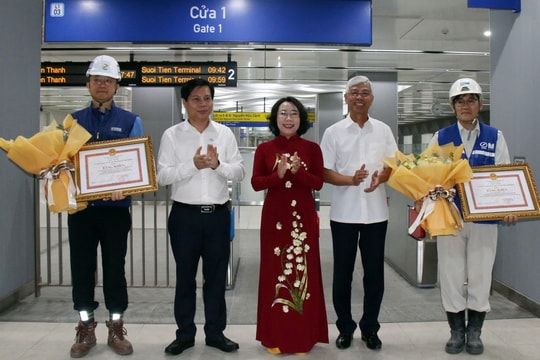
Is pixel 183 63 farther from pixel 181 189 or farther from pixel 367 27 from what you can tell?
pixel 181 189

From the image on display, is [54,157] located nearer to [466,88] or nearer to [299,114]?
[299,114]

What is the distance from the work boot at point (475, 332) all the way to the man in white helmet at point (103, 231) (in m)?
2.37

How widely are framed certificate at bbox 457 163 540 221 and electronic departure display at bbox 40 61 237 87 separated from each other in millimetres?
6934

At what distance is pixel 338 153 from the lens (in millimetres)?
3334

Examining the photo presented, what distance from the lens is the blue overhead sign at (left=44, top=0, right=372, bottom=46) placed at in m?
4.96

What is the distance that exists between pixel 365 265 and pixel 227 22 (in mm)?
3026

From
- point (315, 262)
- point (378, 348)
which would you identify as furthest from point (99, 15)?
point (378, 348)

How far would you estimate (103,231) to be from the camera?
10.4 ft

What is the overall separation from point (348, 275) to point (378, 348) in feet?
1.82

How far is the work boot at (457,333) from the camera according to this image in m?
3.29

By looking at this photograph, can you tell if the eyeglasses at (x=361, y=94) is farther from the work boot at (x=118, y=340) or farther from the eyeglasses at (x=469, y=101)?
the work boot at (x=118, y=340)

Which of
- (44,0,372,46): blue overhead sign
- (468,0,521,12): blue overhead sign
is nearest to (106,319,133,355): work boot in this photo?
(44,0,372,46): blue overhead sign

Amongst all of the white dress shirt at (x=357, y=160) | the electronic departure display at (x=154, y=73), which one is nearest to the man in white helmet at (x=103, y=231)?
the white dress shirt at (x=357, y=160)

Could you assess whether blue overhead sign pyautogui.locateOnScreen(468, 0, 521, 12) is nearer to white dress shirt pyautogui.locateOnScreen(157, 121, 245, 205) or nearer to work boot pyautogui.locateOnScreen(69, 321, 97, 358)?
white dress shirt pyautogui.locateOnScreen(157, 121, 245, 205)
